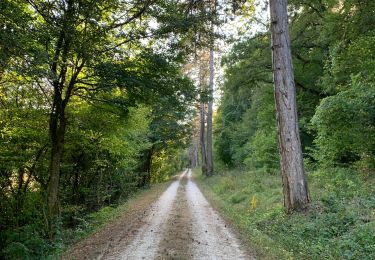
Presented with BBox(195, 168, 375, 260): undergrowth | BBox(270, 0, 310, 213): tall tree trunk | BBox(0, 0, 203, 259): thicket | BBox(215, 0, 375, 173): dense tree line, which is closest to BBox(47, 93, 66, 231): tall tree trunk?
BBox(0, 0, 203, 259): thicket

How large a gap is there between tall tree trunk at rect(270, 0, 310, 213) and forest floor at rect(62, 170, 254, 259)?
2152 millimetres

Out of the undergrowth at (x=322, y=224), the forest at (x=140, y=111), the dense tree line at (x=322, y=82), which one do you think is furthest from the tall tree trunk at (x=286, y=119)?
the dense tree line at (x=322, y=82)

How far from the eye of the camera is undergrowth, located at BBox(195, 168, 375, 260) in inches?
251

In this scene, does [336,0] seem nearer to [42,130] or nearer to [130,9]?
[130,9]

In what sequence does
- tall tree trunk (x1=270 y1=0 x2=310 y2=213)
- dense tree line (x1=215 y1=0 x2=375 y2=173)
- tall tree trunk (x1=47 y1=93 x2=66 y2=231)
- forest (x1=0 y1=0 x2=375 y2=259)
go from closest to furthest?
forest (x1=0 y1=0 x2=375 y2=259)
tall tree trunk (x1=270 y1=0 x2=310 y2=213)
tall tree trunk (x1=47 y1=93 x2=66 y2=231)
dense tree line (x1=215 y1=0 x2=375 y2=173)

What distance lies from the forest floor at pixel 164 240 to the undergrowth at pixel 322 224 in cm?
61

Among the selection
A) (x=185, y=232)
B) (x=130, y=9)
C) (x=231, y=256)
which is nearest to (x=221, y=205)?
(x=185, y=232)

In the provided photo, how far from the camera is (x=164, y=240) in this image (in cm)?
853

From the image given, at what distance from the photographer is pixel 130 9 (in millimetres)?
9797

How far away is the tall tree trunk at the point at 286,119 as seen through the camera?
942 centimetres

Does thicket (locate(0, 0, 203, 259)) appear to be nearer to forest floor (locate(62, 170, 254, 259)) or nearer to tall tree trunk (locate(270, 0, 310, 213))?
forest floor (locate(62, 170, 254, 259))

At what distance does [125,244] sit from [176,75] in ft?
18.4

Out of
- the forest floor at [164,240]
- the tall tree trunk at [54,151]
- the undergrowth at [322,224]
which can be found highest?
the tall tree trunk at [54,151]

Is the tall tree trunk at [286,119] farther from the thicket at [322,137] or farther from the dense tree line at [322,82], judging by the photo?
the dense tree line at [322,82]
